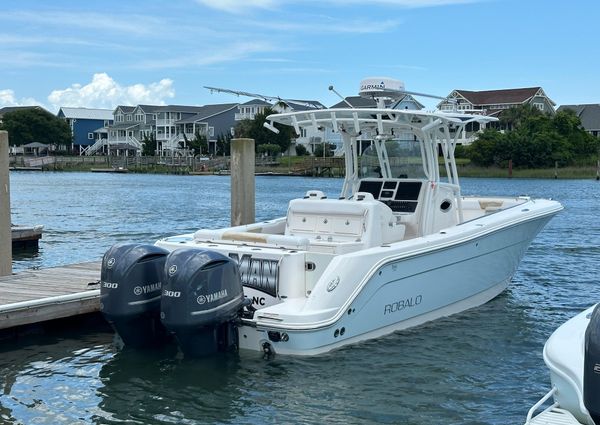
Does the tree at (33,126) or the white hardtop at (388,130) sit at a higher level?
the tree at (33,126)

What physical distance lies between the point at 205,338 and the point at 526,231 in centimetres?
621

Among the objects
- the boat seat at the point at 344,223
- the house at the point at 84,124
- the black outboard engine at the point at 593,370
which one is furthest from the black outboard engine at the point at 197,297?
the house at the point at 84,124

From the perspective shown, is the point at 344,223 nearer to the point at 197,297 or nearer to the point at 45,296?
the point at 197,297

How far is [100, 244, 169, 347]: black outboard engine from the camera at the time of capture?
786 centimetres

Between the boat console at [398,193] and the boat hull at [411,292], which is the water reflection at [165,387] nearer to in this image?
the boat hull at [411,292]

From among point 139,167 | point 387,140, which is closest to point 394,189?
point 387,140

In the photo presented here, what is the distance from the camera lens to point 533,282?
564 inches

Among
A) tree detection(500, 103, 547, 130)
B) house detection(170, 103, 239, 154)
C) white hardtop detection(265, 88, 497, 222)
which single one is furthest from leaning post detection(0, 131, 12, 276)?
house detection(170, 103, 239, 154)

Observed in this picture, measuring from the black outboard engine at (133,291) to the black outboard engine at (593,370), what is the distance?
4393mm

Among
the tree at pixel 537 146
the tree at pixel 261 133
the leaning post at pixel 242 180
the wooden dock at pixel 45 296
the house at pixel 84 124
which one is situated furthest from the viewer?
the house at pixel 84 124

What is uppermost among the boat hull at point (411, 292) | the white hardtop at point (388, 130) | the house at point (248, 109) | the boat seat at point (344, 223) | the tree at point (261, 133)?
the house at point (248, 109)

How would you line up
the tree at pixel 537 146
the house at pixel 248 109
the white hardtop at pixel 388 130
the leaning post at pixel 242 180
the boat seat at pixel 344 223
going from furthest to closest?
the house at pixel 248 109, the tree at pixel 537 146, the leaning post at pixel 242 180, the white hardtop at pixel 388 130, the boat seat at pixel 344 223

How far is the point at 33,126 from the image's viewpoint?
355ft

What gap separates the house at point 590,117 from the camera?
9204cm
